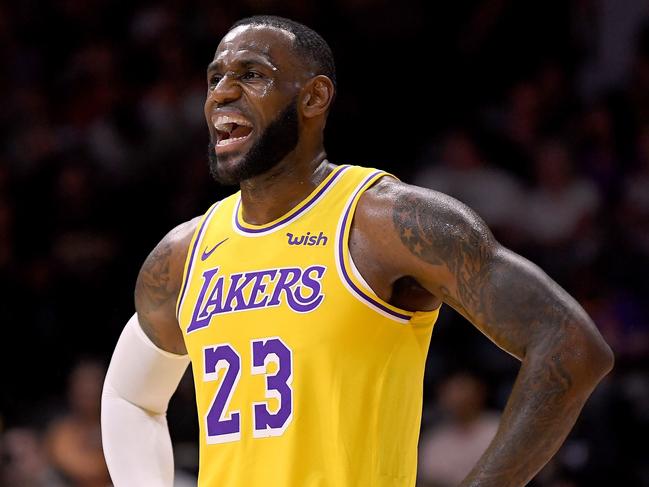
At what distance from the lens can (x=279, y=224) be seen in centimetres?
342

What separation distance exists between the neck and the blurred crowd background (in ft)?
9.79

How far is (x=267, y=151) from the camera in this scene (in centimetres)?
340

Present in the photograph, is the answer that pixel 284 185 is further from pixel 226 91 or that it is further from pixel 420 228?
pixel 420 228

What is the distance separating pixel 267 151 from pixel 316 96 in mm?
236

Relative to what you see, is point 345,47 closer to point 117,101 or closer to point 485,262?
point 117,101

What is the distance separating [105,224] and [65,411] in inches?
53.7

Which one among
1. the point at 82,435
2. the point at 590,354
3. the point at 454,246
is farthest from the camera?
the point at 82,435

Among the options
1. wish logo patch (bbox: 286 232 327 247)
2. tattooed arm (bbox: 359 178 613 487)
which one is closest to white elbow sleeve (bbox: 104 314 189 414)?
wish logo patch (bbox: 286 232 327 247)

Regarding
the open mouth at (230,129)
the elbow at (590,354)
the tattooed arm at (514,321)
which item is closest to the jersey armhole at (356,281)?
the tattooed arm at (514,321)

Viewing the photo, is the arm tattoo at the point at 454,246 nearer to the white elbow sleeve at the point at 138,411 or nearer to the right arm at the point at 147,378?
the right arm at the point at 147,378

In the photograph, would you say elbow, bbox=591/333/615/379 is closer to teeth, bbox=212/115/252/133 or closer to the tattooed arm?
the tattooed arm

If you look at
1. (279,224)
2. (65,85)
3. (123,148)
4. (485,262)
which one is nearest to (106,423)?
(279,224)

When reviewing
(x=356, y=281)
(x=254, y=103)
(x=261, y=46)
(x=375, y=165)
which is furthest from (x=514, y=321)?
(x=375, y=165)

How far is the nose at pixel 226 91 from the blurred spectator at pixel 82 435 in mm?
3507
